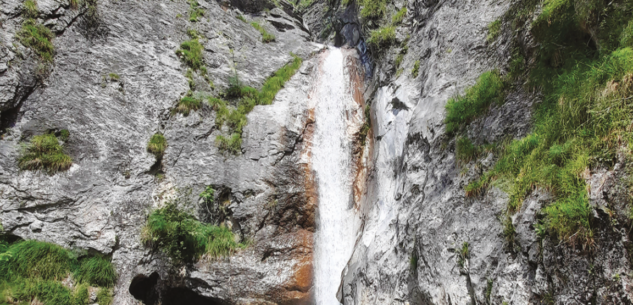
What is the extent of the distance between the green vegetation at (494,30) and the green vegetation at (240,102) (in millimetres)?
7062

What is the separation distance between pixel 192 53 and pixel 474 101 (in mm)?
9357

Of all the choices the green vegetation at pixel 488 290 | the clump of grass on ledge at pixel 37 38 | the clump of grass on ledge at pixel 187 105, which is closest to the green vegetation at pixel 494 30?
the green vegetation at pixel 488 290

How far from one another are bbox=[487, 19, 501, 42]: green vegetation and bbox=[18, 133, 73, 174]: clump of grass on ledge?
32.6ft

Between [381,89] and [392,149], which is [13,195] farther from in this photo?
[381,89]

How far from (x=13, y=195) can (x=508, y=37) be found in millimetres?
A: 10623

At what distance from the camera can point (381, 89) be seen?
35.9 ft

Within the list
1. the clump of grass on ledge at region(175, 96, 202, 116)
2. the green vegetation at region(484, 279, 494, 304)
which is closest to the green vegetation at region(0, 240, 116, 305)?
the clump of grass on ledge at region(175, 96, 202, 116)

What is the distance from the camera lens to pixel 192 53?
37.2 feet

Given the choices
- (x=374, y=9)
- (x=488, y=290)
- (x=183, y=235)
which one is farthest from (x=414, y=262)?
(x=374, y=9)

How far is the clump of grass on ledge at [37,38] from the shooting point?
8273 millimetres

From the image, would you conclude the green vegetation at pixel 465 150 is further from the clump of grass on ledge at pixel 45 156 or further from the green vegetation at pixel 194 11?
the green vegetation at pixel 194 11

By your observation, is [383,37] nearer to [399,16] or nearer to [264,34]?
[399,16]

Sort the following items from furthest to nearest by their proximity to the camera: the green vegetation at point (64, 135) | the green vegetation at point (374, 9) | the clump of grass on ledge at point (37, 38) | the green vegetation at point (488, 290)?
the green vegetation at point (374, 9), the clump of grass on ledge at point (37, 38), the green vegetation at point (64, 135), the green vegetation at point (488, 290)

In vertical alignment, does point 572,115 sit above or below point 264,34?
above
